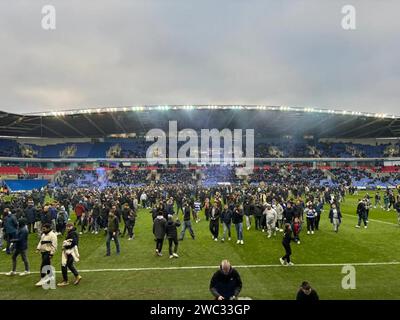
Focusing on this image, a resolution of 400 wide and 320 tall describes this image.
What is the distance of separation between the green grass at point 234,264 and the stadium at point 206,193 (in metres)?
0.05

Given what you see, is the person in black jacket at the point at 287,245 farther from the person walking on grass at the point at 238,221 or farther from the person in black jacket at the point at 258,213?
the person in black jacket at the point at 258,213

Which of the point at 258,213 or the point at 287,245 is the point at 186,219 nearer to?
the point at 258,213

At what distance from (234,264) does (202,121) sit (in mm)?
46108

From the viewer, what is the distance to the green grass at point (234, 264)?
8.92 m

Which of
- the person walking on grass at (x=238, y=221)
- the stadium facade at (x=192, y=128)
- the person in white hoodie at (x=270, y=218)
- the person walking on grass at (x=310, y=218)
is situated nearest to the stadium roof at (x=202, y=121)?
the stadium facade at (x=192, y=128)

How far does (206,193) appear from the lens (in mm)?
29109

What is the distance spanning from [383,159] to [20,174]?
66.2 meters

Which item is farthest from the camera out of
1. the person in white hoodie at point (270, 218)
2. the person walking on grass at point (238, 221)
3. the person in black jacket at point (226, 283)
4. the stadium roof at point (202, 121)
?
the stadium roof at point (202, 121)

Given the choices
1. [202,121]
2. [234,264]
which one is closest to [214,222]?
[234,264]

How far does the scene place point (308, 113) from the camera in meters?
50.7

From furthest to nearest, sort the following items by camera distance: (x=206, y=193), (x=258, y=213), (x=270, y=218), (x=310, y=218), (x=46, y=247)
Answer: (x=206, y=193), (x=258, y=213), (x=310, y=218), (x=270, y=218), (x=46, y=247)

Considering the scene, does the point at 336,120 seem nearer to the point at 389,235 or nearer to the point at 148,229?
the point at 389,235
